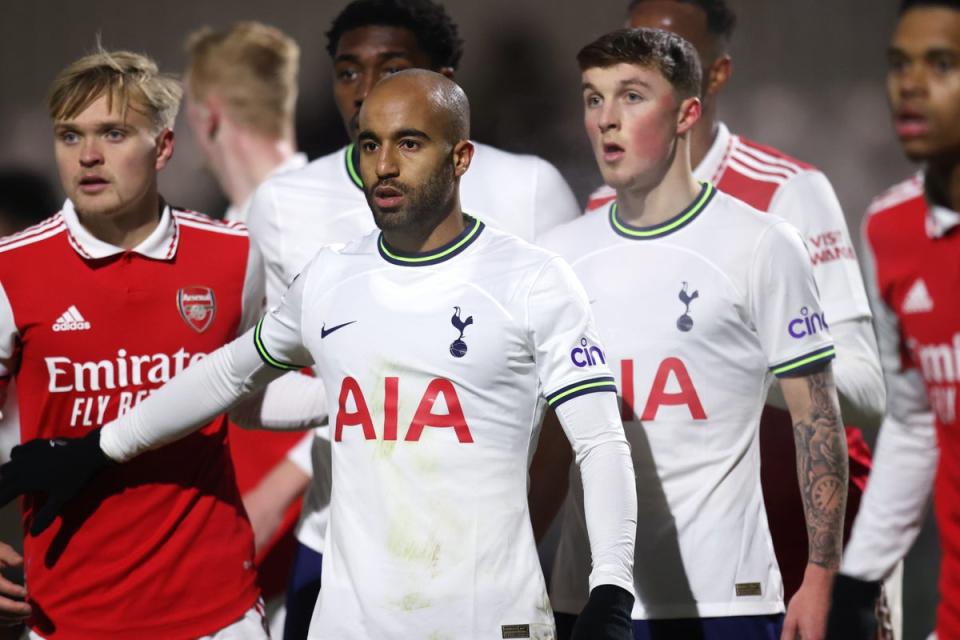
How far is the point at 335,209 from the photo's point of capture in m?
4.04

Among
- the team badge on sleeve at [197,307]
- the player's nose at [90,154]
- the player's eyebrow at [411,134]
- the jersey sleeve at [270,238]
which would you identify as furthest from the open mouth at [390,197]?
the jersey sleeve at [270,238]

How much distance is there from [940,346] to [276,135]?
374cm

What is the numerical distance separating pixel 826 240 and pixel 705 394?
0.72 meters

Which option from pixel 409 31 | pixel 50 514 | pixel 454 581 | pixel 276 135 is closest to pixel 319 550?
pixel 50 514

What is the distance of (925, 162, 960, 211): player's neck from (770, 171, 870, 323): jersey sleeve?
0.95 m

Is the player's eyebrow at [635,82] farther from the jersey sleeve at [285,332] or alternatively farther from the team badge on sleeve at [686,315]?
the jersey sleeve at [285,332]

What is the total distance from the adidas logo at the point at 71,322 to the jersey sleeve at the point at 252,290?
0.37 m

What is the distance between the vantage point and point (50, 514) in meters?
3.39

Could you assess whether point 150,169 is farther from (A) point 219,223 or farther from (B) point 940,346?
(B) point 940,346

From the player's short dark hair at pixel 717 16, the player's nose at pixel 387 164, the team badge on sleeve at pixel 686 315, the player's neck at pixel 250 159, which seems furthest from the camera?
the player's neck at pixel 250 159

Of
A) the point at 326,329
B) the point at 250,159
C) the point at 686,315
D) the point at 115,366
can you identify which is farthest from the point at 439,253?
the point at 250,159

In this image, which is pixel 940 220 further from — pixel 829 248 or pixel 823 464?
pixel 829 248

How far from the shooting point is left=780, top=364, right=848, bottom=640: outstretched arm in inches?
128

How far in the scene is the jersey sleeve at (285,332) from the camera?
3.23m
